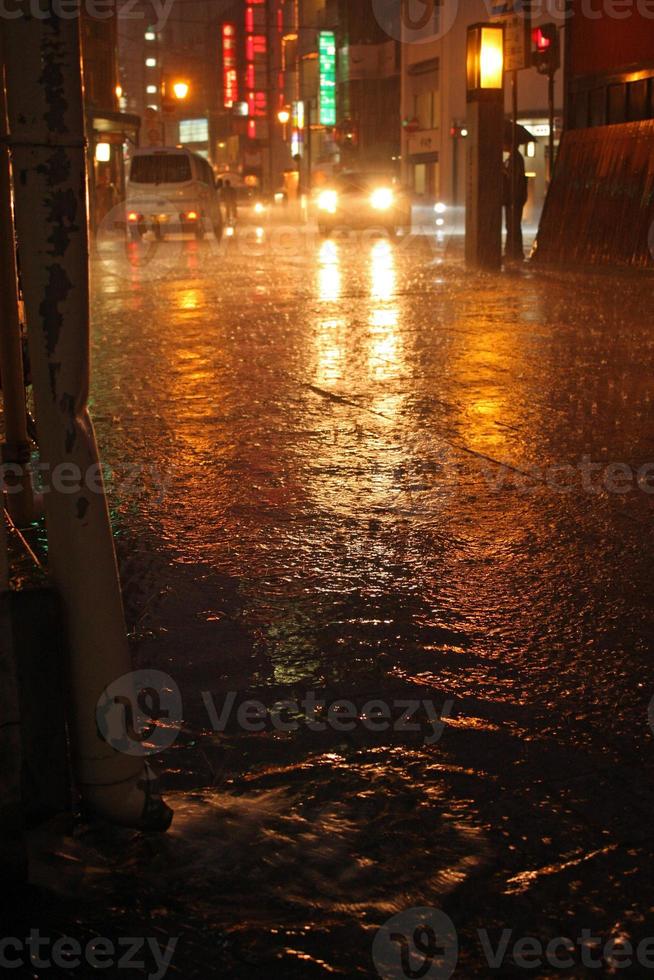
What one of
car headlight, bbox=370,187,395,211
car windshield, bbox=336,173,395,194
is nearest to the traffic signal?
car headlight, bbox=370,187,395,211

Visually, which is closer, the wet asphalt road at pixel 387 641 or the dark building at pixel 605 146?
the wet asphalt road at pixel 387 641

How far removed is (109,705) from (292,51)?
90780mm

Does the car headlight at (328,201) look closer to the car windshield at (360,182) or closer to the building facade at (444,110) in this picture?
the car windshield at (360,182)

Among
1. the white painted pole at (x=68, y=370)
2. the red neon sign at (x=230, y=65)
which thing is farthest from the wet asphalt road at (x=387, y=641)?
the red neon sign at (x=230, y=65)

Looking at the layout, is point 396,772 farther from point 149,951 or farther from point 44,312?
point 44,312

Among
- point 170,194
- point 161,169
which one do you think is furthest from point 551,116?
point 161,169

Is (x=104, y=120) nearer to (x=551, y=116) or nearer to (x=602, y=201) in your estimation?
(x=551, y=116)

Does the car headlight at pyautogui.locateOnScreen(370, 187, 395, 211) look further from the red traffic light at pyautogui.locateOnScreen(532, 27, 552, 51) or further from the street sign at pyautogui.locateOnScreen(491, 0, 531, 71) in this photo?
the red traffic light at pyautogui.locateOnScreen(532, 27, 552, 51)

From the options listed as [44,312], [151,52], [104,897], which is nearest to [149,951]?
[104,897]

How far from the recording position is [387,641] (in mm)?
3604

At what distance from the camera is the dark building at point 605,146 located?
54.6 feet

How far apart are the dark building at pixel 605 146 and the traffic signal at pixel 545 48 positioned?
0.58 m

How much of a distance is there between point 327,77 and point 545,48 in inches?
2048

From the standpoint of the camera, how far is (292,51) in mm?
87812
